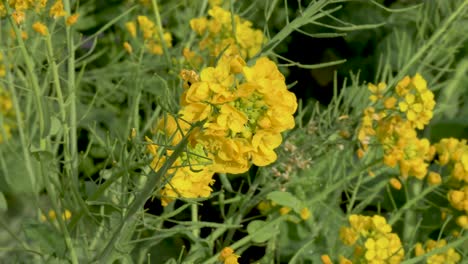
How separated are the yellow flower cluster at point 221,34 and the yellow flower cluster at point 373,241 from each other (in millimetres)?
359

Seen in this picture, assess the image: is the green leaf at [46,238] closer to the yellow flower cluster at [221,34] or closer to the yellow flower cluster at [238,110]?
the yellow flower cluster at [238,110]

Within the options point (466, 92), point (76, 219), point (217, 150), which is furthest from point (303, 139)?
point (466, 92)

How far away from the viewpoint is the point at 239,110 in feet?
1.81

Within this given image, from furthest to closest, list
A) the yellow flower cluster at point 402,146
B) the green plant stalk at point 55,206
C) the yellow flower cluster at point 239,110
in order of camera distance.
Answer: the yellow flower cluster at point 402,146 < the green plant stalk at point 55,206 < the yellow flower cluster at point 239,110

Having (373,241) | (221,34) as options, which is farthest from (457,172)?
(221,34)

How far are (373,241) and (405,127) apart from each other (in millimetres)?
192

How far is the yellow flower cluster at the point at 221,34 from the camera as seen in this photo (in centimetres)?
125

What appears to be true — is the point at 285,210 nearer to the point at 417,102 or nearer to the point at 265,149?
the point at 417,102

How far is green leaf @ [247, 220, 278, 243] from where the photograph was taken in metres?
1.04

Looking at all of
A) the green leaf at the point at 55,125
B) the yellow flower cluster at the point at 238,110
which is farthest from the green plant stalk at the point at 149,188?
the green leaf at the point at 55,125

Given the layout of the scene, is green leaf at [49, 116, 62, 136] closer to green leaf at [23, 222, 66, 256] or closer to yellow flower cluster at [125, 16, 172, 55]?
green leaf at [23, 222, 66, 256]

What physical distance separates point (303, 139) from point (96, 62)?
33.5 inches

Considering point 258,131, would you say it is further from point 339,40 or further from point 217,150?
point 339,40

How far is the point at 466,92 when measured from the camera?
6.32ft
